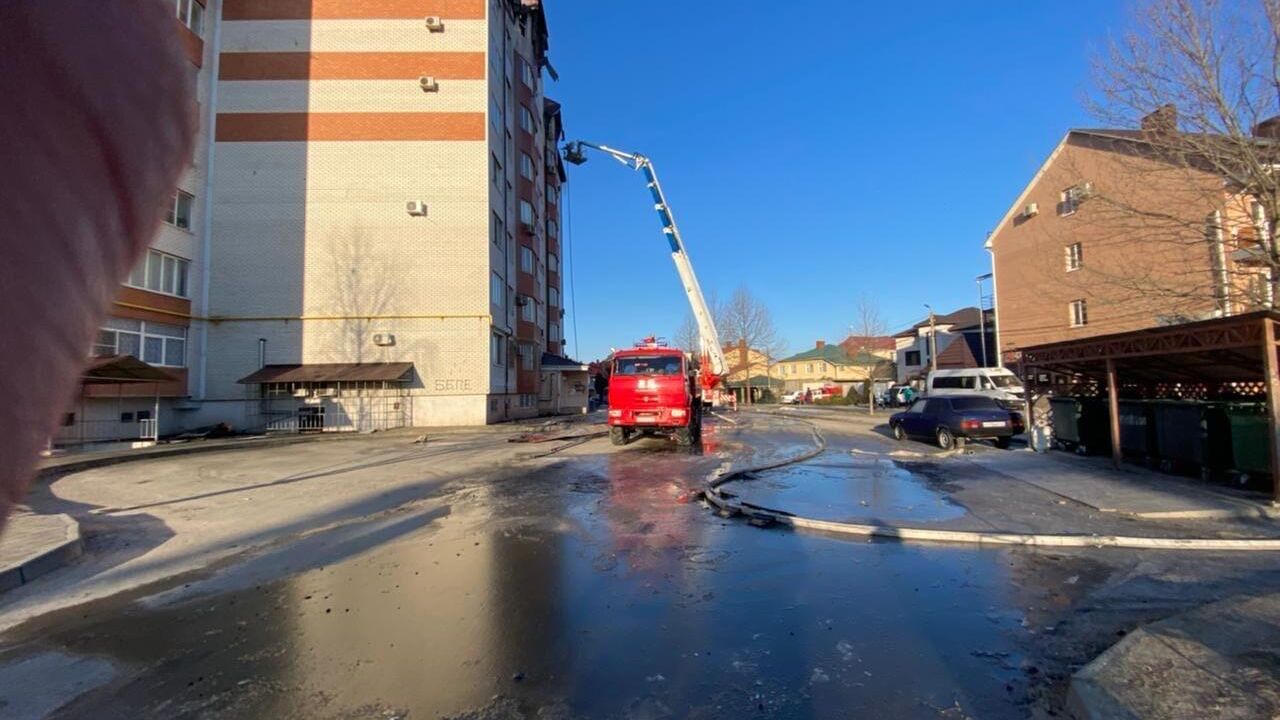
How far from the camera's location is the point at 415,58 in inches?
1154

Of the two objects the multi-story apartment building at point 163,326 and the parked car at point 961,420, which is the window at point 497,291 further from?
the parked car at point 961,420

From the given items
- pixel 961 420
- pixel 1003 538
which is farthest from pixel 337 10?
pixel 1003 538

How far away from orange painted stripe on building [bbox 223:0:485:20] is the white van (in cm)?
2787

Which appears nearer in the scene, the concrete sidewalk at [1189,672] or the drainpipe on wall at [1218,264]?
the concrete sidewalk at [1189,672]

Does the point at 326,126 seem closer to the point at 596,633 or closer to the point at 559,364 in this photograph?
the point at 559,364

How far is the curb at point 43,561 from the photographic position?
628 centimetres

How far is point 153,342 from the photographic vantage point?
978 inches

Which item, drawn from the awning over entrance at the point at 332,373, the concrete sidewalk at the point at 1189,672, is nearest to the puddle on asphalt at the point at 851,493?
the concrete sidewalk at the point at 1189,672

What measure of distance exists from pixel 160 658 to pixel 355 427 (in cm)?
2444

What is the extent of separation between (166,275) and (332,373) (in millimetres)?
7377

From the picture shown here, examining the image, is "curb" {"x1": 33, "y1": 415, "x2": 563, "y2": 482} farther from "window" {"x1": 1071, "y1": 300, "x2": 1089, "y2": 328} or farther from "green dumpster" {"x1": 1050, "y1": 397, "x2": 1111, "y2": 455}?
"window" {"x1": 1071, "y1": 300, "x2": 1089, "y2": 328}

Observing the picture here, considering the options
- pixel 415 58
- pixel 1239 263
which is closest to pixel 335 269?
pixel 415 58

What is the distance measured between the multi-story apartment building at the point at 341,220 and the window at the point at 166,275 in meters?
0.14

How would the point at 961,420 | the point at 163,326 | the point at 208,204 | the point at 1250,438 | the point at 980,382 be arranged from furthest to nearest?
the point at 208,204 < the point at 980,382 < the point at 163,326 < the point at 961,420 < the point at 1250,438
